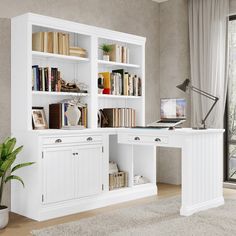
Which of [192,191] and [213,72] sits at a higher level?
[213,72]

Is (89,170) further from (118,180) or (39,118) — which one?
(39,118)

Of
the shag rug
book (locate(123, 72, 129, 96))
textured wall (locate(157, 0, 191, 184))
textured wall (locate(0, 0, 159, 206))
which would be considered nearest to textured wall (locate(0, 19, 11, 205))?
textured wall (locate(0, 0, 159, 206))

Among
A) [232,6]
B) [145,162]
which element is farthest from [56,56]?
[232,6]

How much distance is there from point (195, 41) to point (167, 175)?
201 centimetres

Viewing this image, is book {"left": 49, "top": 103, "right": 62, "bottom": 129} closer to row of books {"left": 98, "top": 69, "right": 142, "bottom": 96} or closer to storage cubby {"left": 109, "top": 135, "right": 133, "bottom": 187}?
row of books {"left": 98, "top": 69, "right": 142, "bottom": 96}

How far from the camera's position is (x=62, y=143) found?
4.09 meters

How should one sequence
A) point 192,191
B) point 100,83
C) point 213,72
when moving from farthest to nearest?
point 213,72 < point 100,83 < point 192,191

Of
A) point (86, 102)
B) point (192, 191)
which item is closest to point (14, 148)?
point (86, 102)

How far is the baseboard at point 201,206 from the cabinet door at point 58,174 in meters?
1.16

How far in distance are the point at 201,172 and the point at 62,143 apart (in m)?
1.47

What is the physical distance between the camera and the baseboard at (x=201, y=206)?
4.02 metres

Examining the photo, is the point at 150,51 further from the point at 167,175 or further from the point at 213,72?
the point at 167,175

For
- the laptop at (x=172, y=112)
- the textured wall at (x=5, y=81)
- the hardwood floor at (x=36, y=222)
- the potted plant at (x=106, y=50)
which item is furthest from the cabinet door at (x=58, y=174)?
the potted plant at (x=106, y=50)

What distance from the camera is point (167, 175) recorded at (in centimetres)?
598
